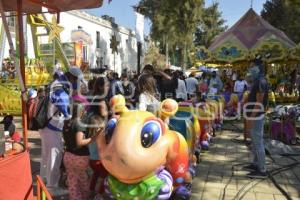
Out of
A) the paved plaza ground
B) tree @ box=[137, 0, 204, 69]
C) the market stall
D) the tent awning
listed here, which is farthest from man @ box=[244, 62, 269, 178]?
tree @ box=[137, 0, 204, 69]

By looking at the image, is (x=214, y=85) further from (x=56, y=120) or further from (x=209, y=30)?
(x=209, y=30)

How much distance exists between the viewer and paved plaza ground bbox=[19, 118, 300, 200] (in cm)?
564

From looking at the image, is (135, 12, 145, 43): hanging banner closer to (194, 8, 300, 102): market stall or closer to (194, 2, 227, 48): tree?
(194, 8, 300, 102): market stall

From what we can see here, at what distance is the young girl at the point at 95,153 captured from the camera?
462 centimetres

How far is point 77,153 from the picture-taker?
186 inches

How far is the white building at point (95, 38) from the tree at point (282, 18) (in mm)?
14427

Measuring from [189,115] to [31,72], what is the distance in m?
10.9

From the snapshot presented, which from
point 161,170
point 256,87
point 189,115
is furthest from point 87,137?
point 256,87

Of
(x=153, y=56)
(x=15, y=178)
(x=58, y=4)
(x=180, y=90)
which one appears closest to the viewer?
(x=15, y=178)

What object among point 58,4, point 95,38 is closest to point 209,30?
point 95,38

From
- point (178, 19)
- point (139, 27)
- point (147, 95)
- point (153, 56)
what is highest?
point (178, 19)

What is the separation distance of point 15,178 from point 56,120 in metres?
2.05

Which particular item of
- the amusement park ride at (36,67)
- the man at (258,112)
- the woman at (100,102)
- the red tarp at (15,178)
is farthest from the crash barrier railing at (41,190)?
the amusement park ride at (36,67)

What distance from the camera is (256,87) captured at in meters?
6.44
